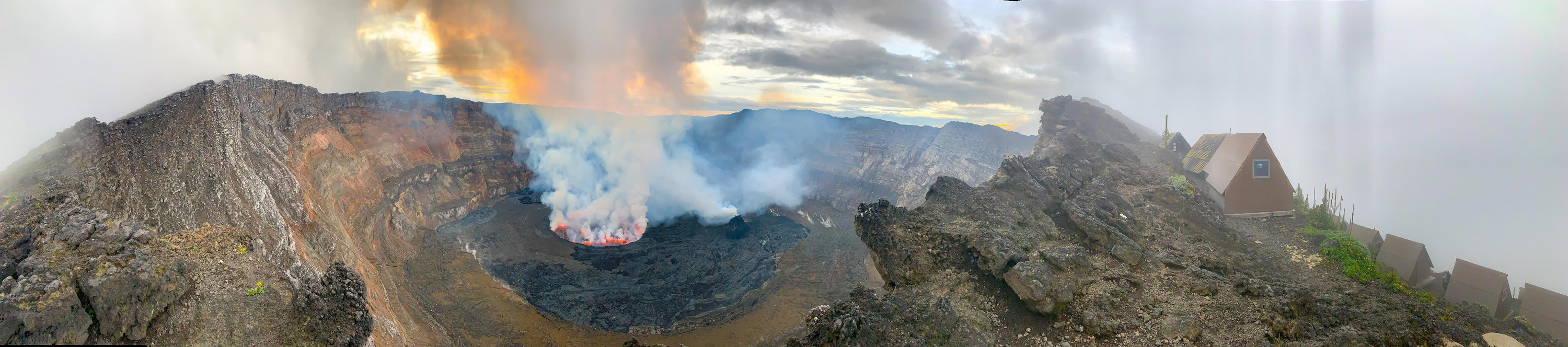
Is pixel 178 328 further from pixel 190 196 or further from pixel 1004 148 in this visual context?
pixel 1004 148

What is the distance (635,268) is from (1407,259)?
29.9m

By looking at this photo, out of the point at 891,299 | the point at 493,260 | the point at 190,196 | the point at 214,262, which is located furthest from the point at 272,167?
the point at 891,299

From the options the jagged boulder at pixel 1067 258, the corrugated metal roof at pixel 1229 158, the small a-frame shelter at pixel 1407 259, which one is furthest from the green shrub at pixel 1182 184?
the jagged boulder at pixel 1067 258

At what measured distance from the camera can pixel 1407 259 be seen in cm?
1236

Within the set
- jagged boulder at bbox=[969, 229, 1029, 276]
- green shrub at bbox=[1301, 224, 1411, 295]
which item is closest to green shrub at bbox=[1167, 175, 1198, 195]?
green shrub at bbox=[1301, 224, 1411, 295]

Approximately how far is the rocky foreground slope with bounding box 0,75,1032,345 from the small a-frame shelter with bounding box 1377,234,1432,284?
81.6 ft

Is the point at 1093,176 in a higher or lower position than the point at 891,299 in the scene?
higher

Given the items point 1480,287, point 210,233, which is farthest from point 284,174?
point 1480,287

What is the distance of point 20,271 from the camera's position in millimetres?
6398

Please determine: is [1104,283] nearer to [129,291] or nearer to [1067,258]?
[1067,258]

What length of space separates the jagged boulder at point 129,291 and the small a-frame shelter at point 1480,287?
24.6m

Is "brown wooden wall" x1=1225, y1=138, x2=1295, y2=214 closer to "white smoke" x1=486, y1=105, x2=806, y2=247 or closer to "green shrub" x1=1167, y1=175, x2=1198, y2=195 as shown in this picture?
"green shrub" x1=1167, y1=175, x2=1198, y2=195

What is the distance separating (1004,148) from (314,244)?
44819 mm

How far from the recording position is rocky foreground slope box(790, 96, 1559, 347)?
29.4ft
